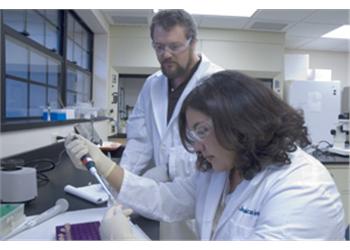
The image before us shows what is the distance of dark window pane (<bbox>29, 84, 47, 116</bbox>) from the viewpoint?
237cm

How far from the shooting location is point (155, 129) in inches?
60.7

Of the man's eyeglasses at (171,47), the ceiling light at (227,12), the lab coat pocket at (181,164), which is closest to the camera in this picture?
the lab coat pocket at (181,164)

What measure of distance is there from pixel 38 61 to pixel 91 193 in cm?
174

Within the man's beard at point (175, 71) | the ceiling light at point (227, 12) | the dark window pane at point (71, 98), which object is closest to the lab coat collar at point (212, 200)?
the man's beard at point (175, 71)

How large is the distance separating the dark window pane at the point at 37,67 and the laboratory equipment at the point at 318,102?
11.0ft

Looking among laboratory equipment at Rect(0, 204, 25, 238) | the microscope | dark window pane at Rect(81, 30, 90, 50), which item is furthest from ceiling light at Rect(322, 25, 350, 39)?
laboratory equipment at Rect(0, 204, 25, 238)

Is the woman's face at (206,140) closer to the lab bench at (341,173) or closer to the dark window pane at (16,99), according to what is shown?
the dark window pane at (16,99)

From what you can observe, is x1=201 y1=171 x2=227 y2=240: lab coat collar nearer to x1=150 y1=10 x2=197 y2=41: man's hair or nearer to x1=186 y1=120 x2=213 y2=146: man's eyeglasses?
x1=186 y1=120 x2=213 y2=146: man's eyeglasses

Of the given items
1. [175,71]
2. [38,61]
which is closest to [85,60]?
[38,61]

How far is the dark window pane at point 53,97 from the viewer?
9.03 ft

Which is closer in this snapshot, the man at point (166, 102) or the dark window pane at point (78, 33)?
the man at point (166, 102)

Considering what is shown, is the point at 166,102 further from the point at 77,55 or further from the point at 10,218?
the point at 77,55

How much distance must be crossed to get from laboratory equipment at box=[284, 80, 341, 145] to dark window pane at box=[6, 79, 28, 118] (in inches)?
141
